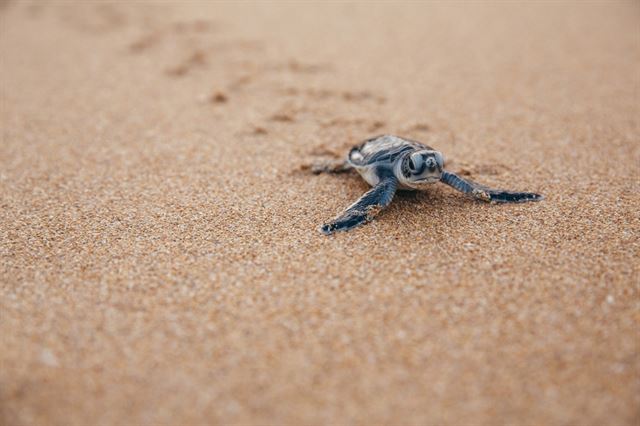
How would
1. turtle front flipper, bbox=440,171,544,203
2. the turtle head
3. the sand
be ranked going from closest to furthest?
the sand < the turtle head < turtle front flipper, bbox=440,171,544,203

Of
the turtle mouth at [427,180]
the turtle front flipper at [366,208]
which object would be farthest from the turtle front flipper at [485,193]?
the turtle front flipper at [366,208]

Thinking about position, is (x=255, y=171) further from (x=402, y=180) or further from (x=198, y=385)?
(x=198, y=385)

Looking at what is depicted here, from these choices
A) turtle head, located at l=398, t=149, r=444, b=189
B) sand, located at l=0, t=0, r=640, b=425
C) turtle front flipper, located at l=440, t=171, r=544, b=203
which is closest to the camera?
sand, located at l=0, t=0, r=640, b=425

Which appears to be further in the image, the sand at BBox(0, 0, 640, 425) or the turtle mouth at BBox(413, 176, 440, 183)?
the turtle mouth at BBox(413, 176, 440, 183)

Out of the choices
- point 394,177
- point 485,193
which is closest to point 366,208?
point 394,177

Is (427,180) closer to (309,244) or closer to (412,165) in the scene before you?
(412,165)

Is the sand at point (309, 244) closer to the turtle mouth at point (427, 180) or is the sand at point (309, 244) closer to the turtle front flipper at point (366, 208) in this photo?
the turtle front flipper at point (366, 208)

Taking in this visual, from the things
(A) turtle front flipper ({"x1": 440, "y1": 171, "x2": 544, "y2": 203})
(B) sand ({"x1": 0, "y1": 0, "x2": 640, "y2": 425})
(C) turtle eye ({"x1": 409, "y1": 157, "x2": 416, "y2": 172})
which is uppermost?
(C) turtle eye ({"x1": 409, "y1": 157, "x2": 416, "y2": 172})

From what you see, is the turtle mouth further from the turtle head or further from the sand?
the sand

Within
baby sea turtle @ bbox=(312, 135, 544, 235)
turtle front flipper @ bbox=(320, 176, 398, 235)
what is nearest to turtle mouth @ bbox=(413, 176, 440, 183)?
baby sea turtle @ bbox=(312, 135, 544, 235)
